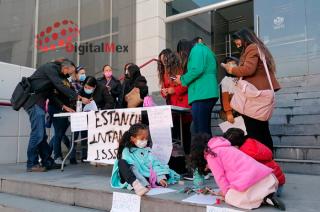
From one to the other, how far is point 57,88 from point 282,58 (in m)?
6.09

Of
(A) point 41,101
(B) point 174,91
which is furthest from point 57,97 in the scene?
(B) point 174,91

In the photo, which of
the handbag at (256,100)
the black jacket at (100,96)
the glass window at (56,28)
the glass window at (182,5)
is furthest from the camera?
the glass window at (182,5)

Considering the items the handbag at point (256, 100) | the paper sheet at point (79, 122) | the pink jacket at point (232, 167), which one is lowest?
the pink jacket at point (232, 167)

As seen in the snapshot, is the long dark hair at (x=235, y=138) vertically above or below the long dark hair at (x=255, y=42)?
below

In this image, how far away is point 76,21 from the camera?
1040 cm

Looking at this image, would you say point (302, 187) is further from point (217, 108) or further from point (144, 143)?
point (217, 108)

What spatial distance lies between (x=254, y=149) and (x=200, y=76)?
1319mm

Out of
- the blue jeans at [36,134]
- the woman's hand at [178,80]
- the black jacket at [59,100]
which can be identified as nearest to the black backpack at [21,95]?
the blue jeans at [36,134]

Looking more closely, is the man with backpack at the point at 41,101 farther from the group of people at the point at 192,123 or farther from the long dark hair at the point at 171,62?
the long dark hair at the point at 171,62

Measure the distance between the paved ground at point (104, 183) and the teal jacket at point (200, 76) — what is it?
1013 millimetres

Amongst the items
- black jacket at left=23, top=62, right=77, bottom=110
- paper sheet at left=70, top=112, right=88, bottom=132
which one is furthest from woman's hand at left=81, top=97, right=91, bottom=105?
paper sheet at left=70, top=112, right=88, bottom=132

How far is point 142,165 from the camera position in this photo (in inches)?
140

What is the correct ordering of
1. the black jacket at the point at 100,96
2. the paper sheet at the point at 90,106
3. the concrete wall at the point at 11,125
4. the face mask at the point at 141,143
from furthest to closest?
1. the concrete wall at the point at 11,125
2. the black jacket at the point at 100,96
3. the paper sheet at the point at 90,106
4. the face mask at the point at 141,143

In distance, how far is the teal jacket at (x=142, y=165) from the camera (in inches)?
138
